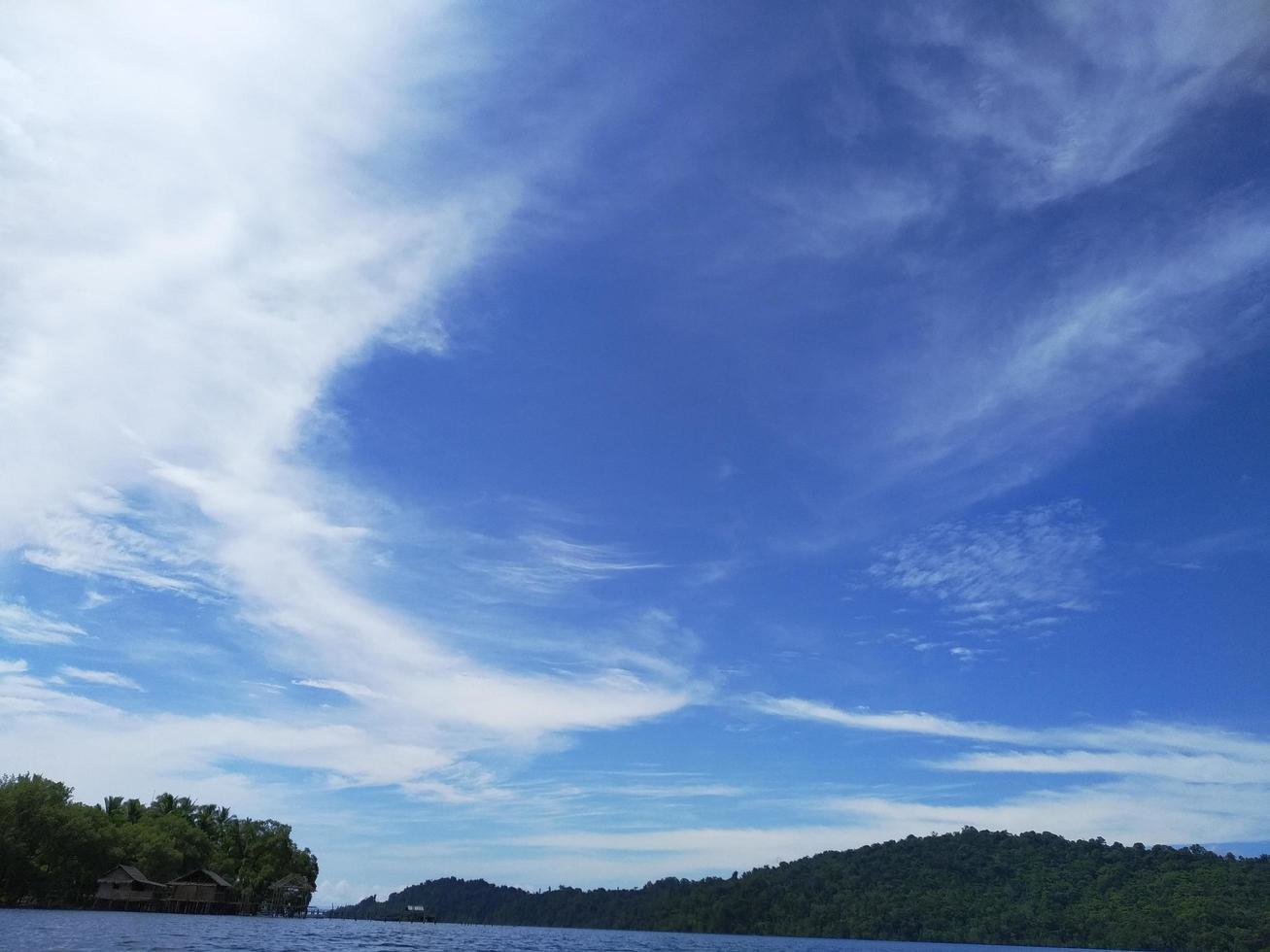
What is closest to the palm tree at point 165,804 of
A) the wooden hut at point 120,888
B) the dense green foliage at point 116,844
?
the dense green foliage at point 116,844

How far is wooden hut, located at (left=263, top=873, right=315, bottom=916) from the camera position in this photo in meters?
151

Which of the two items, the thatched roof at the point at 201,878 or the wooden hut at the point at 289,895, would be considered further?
the wooden hut at the point at 289,895

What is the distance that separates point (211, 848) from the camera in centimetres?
14238

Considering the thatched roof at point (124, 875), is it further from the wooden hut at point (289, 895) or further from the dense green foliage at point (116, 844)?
the wooden hut at point (289, 895)

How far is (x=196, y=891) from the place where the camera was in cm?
12294

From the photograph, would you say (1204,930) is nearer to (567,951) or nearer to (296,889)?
(567,951)

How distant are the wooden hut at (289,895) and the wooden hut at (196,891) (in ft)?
64.9

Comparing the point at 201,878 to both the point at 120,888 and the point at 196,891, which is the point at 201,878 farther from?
the point at 120,888

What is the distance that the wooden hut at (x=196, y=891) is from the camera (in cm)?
12150

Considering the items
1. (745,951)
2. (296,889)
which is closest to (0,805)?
(296,889)

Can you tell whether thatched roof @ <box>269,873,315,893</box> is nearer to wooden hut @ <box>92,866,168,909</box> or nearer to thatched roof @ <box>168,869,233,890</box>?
thatched roof @ <box>168,869,233,890</box>

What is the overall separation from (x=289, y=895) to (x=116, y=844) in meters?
52.5

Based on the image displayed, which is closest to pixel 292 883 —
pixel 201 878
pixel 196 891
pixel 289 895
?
pixel 289 895

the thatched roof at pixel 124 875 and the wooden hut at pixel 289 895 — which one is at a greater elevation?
the thatched roof at pixel 124 875
